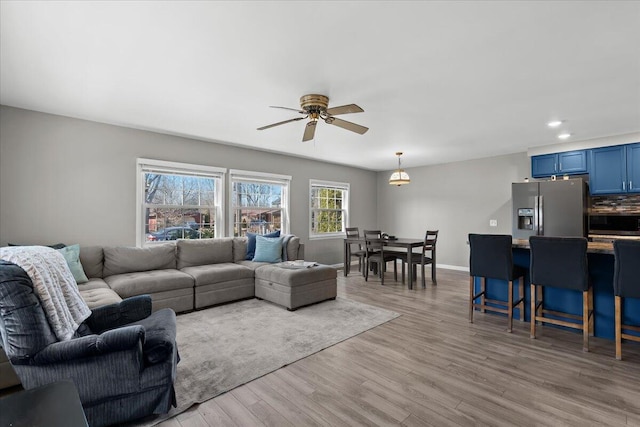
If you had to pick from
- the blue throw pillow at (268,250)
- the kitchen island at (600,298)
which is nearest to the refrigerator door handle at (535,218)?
the kitchen island at (600,298)

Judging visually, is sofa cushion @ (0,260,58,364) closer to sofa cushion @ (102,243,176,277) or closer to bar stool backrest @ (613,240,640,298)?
sofa cushion @ (102,243,176,277)

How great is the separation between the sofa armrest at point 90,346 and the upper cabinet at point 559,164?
6496 millimetres

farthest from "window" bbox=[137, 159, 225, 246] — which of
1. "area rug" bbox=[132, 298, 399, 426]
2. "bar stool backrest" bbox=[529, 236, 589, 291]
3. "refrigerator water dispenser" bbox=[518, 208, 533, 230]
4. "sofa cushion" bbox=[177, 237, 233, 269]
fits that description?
"refrigerator water dispenser" bbox=[518, 208, 533, 230]

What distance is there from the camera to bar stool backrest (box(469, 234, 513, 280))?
3.24 metres

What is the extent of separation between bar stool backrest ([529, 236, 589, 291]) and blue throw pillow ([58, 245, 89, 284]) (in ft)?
16.1

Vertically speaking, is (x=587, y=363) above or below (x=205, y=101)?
below

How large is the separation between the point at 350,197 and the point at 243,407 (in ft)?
20.1

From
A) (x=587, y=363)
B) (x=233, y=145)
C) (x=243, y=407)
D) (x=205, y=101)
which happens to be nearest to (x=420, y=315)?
(x=587, y=363)

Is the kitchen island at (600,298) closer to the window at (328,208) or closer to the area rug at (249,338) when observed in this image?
the area rug at (249,338)

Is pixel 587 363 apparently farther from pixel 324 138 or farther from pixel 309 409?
pixel 324 138

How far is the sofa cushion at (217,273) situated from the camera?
4.04m

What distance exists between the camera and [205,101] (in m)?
3.38

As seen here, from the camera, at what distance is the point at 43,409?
2.97 feet

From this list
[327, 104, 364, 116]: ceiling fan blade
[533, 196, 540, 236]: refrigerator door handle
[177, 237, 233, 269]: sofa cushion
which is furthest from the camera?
[533, 196, 540, 236]: refrigerator door handle
